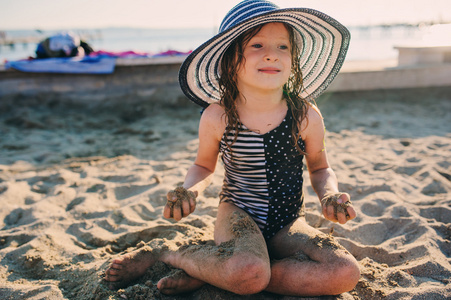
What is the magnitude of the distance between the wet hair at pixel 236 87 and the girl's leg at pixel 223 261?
1.57 feet

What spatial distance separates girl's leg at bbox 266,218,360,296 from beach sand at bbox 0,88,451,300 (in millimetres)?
112

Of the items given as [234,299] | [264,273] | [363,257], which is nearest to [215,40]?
[264,273]

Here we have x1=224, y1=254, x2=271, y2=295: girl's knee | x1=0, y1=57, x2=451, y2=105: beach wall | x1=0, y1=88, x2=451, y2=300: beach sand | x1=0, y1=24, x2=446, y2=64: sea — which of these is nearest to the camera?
x1=224, y1=254, x2=271, y2=295: girl's knee

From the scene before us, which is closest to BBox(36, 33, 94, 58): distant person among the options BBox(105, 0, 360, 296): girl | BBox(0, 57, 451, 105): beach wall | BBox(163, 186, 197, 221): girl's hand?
BBox(0, 57, 451, 105): beach wall

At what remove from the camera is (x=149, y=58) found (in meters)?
5.72

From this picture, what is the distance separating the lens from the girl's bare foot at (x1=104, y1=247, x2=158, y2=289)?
1.80 metres

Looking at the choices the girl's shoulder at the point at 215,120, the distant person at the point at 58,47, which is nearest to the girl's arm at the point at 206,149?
the girl's shoulder at the point at 215,120

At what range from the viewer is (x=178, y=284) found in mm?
1693

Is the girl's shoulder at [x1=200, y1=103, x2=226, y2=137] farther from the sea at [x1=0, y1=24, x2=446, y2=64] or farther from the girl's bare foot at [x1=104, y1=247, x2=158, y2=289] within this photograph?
the sea at [x1=0, y1=24, x2=446, y2=64]

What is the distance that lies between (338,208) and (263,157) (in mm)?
485

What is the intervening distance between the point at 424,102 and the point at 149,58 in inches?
181

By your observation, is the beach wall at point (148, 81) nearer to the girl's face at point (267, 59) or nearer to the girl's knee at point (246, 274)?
the girl's face at point (267, 59)

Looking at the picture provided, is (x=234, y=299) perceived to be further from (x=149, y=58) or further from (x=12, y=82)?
(x=12, y=82)

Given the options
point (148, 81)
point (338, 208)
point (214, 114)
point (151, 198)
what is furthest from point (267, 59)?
point (148, 81)
